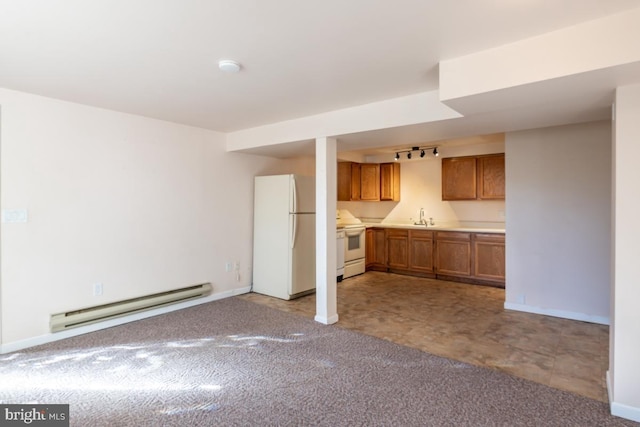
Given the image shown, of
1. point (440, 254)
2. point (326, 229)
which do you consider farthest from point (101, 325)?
point (440, 254)

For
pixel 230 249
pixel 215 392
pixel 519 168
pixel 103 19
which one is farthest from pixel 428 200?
pixel 103 19

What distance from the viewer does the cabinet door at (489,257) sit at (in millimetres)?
5234

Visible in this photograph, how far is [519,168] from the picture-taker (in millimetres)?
4152

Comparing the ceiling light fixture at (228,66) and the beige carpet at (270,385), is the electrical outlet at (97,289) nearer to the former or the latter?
the beige carpet at (270,385)

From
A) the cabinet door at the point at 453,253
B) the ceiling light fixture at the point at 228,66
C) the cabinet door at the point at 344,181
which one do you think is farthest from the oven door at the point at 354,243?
the ceiling light fixture at the point at 228,66

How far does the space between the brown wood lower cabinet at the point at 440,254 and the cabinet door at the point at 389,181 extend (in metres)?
0.77

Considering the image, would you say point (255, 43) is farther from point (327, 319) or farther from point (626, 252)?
point (327, 319)

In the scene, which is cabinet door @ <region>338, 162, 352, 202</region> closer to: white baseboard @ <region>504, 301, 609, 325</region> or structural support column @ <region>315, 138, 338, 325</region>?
structural support column @ <region>315, 138, 338, 325</region>

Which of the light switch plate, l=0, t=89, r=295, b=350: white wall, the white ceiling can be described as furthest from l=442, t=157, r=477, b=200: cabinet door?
the light switch plate

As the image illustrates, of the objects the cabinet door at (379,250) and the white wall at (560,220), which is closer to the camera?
the white wall at (560,220)

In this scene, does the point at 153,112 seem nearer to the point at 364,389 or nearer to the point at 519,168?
the point at 364,389

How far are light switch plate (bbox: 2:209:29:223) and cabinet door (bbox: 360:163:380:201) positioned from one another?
5.19 metres

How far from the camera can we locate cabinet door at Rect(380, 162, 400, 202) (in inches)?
270

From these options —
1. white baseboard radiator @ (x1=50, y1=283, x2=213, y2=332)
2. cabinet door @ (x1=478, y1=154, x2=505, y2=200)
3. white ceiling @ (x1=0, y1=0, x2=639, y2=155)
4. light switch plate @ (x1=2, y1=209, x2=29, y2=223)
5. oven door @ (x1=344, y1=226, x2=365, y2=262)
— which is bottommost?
white baseboard radiator @ (x1=50, y1=283, x2=213, y2=332)
